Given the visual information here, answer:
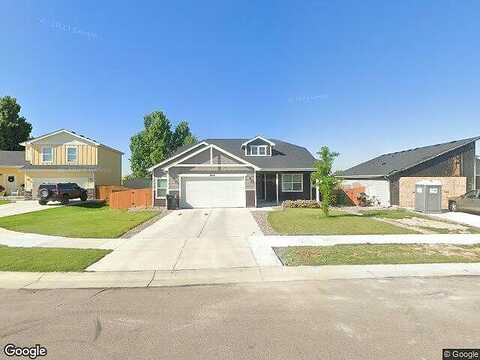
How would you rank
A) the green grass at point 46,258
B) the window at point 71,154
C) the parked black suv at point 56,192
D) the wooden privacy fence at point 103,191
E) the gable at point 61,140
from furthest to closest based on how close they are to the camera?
the window at point 71,154 → the gable at point 61,140 → the wooden privacy fence at point 103,191 → the parked black suv at point 56,192 → the green grass at point 46,258

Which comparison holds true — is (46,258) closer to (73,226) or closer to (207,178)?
(73,226)

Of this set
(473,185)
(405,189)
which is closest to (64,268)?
(405,189)

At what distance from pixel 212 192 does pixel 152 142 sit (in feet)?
94.4

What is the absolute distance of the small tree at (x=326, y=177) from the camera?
16500 mm

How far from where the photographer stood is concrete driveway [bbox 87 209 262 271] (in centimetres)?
795

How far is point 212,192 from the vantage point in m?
22.5

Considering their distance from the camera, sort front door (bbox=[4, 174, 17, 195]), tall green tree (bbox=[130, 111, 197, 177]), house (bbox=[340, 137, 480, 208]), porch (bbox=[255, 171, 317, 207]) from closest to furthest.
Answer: house (bbox=[340, 137, 480, 208]), porch (bbox=[255, 171, 317, 207]), front door (bbox=[4, 174, 17, 195]), tall green tree (bbox=[130, 111, 197, 177])

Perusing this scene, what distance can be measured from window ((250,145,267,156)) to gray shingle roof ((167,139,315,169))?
1.84ft

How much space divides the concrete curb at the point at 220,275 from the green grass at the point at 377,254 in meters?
0.41

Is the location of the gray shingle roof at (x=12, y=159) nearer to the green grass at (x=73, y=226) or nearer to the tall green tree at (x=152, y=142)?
the tall green tree at (x=152, y=142)

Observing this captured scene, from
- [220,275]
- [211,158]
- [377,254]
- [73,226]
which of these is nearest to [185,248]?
[220,275]

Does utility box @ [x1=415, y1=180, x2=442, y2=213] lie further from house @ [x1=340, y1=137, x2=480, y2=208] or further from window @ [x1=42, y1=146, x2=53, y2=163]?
window @ [x1=42, y1=146, x2=53, y2=163]

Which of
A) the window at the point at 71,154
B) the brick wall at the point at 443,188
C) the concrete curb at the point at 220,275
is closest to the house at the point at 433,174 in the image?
the brick wall at the point at 443,188

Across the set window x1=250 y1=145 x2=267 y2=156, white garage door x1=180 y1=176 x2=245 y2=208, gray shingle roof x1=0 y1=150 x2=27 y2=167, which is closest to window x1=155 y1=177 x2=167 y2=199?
white garage door x1=180 y1=176 x2=245 y2=208
